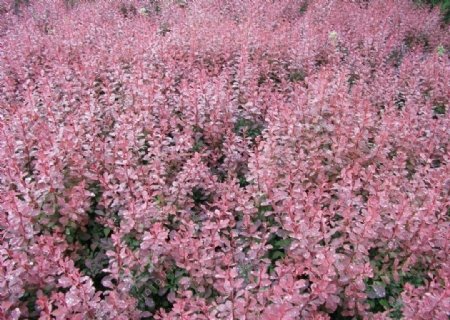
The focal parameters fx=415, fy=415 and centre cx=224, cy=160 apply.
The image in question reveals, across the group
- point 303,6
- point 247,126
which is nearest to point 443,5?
point 303,6

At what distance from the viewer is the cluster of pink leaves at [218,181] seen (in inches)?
85.2

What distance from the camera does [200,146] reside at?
3418 mm

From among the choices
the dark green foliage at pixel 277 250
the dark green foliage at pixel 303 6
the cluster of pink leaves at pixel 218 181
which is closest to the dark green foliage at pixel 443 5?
the dark green foliage at pixel 303 6

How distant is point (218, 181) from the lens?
3297 mm

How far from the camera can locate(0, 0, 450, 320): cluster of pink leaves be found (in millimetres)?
2164

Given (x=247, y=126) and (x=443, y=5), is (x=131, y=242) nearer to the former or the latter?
(x=247, y=126)

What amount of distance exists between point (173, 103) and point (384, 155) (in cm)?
177

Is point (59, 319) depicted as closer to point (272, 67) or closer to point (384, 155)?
point (384, 155)

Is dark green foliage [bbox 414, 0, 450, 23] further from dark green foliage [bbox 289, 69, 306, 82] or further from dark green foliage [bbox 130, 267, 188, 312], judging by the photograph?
dark green foliage [bbox 130, 267, 188, 312]

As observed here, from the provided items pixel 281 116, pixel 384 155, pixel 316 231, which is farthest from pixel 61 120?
pixel 384 155

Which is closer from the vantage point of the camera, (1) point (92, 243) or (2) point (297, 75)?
(1) point (92, 243)

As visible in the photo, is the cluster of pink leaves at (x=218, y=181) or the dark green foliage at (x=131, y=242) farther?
the dark green foliage at (x=131, y=242)

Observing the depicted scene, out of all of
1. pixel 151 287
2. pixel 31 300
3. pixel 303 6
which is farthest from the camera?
pixel 303 6

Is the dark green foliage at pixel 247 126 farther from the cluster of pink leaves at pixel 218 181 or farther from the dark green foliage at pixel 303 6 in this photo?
the dark green foliage at pixel 303 6
